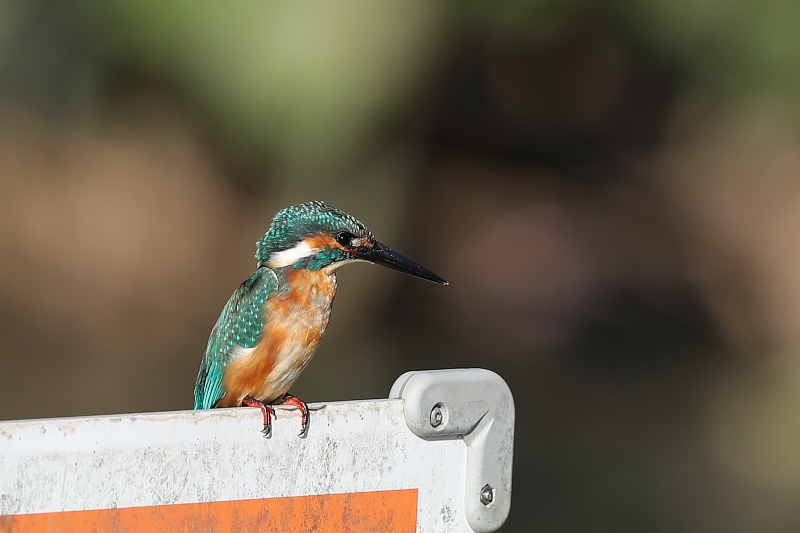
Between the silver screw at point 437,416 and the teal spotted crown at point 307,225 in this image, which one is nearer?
the silver screw at point 437,416

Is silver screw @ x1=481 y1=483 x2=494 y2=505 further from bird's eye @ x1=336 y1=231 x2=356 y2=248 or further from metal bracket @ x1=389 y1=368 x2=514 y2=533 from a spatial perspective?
bird's eye @ x1=336 y1=231 x2=356 y2=248

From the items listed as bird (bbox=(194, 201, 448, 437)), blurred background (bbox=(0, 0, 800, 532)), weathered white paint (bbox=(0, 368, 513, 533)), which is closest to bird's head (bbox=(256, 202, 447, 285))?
bird (bbox=(194, 201, 448, 437))

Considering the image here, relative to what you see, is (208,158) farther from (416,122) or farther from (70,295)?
(70,295)

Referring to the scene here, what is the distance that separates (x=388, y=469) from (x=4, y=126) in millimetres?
2971

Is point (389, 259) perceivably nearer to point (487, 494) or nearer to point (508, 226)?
point (487, 494)

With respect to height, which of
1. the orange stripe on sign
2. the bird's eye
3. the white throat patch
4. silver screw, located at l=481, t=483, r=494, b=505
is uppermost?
the bird's eye

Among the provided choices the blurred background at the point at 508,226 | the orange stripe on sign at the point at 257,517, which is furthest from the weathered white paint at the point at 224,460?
the blurred background at the point at 508,226

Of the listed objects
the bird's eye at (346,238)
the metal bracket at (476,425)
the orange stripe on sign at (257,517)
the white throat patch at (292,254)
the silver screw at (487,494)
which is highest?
the bird's eye at (346,238)

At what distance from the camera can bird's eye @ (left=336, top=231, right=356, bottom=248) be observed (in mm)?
1791

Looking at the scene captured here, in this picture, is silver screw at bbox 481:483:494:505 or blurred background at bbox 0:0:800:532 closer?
silver screw at bbox 481:483:494:505

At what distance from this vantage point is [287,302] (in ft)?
5.91

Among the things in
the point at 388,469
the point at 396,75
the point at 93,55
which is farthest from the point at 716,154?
the point at 388,469

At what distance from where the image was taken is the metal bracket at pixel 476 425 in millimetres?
1286

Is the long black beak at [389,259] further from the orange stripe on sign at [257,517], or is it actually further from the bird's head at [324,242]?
the orange stripe on sign at [257,517]
